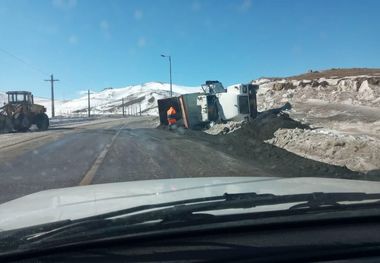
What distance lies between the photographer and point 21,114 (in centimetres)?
3900

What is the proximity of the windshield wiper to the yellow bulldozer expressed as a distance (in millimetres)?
37278

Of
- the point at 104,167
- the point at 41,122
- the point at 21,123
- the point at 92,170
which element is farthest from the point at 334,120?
the point at 41,122

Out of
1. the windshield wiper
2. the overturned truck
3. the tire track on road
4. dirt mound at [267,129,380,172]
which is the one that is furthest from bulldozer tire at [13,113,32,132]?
the windshield wiper

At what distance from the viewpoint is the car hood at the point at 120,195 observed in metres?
3.70

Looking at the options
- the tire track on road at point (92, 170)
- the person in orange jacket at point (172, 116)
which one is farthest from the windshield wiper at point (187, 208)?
the person in orange jacket at point (172, 116)

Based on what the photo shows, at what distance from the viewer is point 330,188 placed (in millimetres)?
4523

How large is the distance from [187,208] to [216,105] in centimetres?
2785

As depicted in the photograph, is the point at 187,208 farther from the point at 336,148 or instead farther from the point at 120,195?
the point at 336,148

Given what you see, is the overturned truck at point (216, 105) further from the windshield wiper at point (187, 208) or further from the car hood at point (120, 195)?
the windshield wiper at point (187, 208)

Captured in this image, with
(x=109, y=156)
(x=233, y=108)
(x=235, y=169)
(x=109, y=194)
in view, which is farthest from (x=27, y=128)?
(x=109, y=194)

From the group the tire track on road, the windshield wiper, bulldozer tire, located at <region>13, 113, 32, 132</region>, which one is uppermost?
bulldozer tire, located at <region>13, 113, 32, 132</region>

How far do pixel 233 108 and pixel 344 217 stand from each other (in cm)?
2661

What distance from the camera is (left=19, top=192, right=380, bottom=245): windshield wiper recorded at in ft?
9.58

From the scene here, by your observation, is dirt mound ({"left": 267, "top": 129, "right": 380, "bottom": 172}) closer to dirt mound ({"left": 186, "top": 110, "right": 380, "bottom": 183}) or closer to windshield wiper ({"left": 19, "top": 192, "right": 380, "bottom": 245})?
dirt mound ({"left": 186, "top": 110, "right": 380, "bottom": 183})
